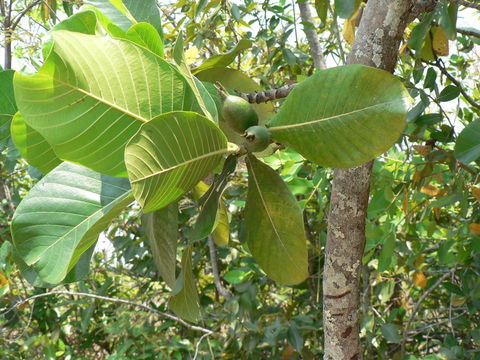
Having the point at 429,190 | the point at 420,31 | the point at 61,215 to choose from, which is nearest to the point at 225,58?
the point at 61,215

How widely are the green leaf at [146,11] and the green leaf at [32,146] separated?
0.20 meters

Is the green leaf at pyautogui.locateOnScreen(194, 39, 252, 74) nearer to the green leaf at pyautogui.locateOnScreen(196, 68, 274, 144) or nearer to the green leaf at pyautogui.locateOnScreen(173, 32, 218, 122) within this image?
the green leaf at pyautogui.locateOnScreen(196, 68, 274, 144)

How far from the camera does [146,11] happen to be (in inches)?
26.0

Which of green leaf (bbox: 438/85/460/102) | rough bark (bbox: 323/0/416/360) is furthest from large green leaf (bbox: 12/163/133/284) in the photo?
green leaf (bbox: 438/85/460/102)

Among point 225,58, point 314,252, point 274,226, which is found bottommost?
point 314,252

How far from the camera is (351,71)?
18.5 inches

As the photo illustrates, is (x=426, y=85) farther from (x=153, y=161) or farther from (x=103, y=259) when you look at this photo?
(x=103, y=259)

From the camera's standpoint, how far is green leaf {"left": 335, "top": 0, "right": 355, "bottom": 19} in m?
0.86

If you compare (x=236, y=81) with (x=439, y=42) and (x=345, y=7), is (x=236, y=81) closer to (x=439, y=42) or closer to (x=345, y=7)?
(x=345, y=7)

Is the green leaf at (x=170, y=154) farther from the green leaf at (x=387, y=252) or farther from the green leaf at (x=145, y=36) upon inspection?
the green leaf at (x=387, y=252)

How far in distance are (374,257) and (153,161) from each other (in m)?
1.38

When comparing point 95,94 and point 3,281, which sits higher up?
point 95,94

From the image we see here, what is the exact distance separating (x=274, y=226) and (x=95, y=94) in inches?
9.9

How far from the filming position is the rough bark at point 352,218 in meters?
0.62
